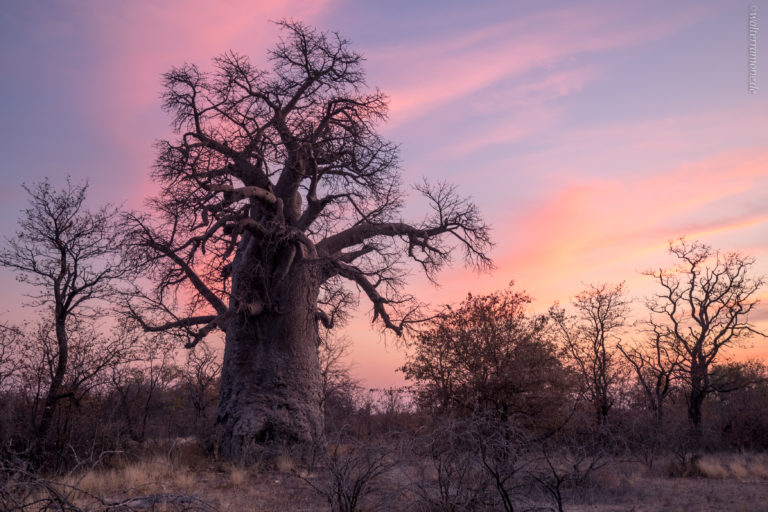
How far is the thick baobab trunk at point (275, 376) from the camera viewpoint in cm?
1090

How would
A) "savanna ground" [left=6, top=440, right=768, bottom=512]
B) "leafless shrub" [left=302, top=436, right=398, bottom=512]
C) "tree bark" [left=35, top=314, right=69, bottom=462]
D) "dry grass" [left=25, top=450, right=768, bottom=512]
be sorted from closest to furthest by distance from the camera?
"leafless shrub" [left=302, top=436, right=398, bottom=512] → "savanna ground" [left=6, top=440, right=768, bottom=512] → "dry grass" [left=25, top=450, right=768, bottom=512] → "tree bark" [left=35, top=314, right=69, bottom=462]

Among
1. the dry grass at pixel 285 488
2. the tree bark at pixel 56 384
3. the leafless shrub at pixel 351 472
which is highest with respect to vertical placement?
the tree bark at pixel 56 384

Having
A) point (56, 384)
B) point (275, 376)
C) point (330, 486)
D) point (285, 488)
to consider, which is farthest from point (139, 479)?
point (330, 486)

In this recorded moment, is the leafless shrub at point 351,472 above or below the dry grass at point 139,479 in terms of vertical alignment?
above

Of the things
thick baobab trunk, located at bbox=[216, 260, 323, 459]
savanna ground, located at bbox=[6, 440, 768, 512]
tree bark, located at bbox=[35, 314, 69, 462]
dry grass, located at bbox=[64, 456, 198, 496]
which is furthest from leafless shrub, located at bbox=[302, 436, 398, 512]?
tree bark, located at bbox=[35, 314, 69, 462]

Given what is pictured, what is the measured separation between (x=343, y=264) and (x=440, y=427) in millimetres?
6730

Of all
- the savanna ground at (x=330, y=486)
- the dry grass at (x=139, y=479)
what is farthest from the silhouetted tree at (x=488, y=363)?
the dry grass at (x=139, y=479)

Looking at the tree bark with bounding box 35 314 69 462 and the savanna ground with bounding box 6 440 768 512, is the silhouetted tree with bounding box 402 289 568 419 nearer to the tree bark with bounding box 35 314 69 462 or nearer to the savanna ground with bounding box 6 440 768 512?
the savanna ground with bounding box 6 440 768 512

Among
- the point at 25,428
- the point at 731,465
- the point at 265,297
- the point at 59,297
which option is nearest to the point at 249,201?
the point at 265,297

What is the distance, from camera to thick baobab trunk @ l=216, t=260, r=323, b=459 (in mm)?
10898

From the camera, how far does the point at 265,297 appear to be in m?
11.5

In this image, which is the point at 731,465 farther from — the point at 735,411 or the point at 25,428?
the point at 25,428

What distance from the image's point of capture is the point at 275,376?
1118 cm

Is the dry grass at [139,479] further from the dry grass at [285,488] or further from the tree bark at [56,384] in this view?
the tree bark at [56,384]
